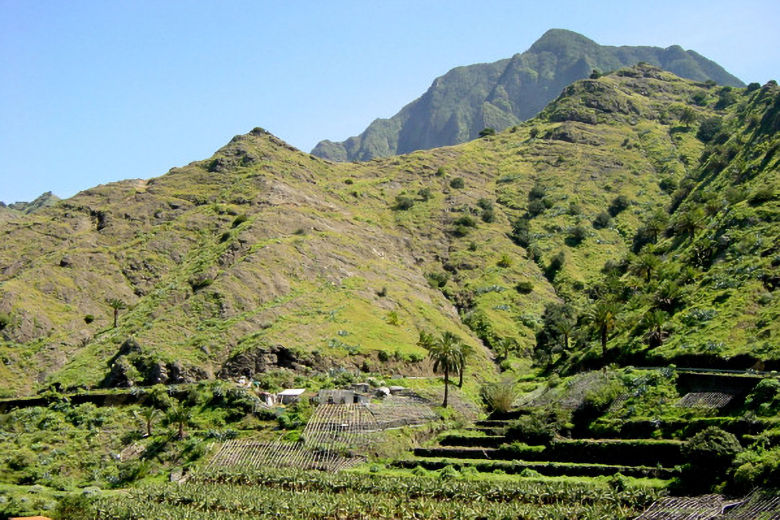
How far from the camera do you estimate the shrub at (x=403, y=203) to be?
133750 millimetres

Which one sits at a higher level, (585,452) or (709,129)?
(709,129)

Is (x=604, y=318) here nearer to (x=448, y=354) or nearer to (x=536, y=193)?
(x=448, y=354)

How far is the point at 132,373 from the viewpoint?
6750cm

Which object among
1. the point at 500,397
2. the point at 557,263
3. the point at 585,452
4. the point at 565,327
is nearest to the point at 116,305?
the point at 500,397

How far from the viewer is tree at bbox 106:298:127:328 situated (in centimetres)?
8262

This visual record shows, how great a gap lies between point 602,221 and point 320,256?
55464 millimetres

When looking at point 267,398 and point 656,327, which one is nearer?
point 656,327

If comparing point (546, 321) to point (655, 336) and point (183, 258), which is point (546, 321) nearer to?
point (655, 336)

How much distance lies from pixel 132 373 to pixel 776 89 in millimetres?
142789

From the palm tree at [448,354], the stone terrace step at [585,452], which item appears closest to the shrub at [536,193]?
the palm tree at [448,354]

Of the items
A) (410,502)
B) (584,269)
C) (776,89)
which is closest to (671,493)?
(410,502)

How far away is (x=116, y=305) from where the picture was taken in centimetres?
8275

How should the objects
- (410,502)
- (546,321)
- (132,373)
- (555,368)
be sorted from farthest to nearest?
(546,321), (555,368), (132,373), (410,502)

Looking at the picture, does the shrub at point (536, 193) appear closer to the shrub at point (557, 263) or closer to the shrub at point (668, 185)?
the shrub at point (668, 185)
